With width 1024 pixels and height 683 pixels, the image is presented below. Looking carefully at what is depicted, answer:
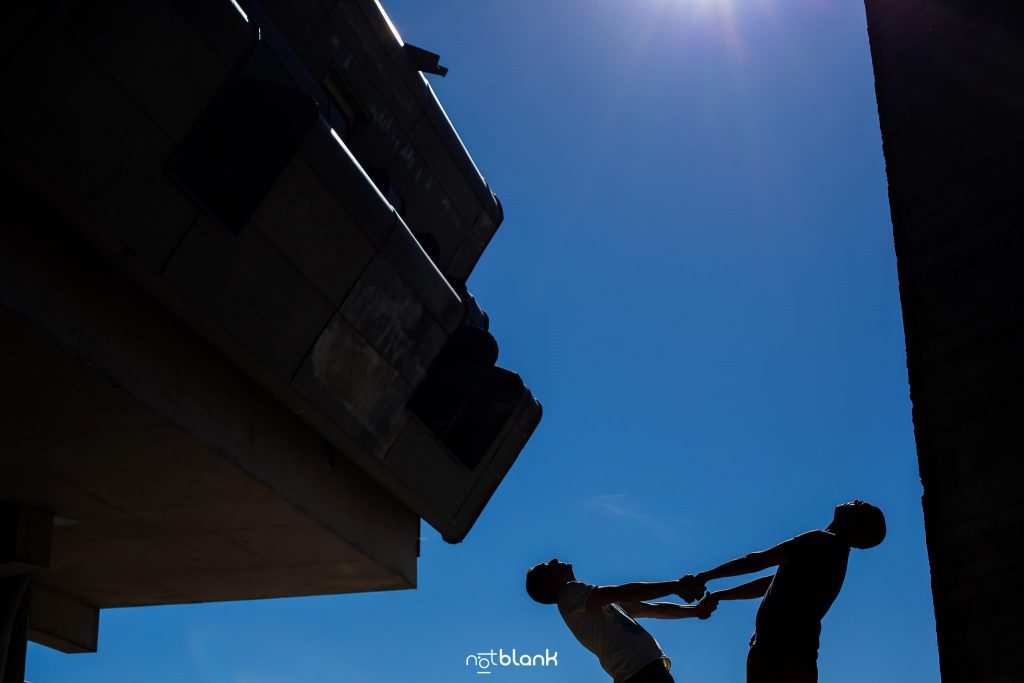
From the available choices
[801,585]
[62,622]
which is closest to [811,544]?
[801,585]

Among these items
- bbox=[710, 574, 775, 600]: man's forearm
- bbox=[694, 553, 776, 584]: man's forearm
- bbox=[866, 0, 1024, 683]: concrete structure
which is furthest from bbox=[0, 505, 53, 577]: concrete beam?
bbox=[866, 0, 1024, 683]: concrete structure

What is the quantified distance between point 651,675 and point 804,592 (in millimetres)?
1162

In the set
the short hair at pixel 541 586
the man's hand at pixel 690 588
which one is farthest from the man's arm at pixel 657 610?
the man's hand at pixel 690 588

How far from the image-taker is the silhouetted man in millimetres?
4934

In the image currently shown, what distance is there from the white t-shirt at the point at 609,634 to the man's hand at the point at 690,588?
50 cm

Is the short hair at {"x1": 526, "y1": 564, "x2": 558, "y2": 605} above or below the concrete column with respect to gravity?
below

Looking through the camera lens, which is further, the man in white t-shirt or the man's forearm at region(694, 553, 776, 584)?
the man in white t-shirt

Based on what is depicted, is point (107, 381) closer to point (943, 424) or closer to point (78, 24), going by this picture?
point (78, 24)

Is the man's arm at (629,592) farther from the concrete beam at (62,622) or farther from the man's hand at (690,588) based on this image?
the concrete beam at (62,622)

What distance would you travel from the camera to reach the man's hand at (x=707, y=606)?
617 centimetres

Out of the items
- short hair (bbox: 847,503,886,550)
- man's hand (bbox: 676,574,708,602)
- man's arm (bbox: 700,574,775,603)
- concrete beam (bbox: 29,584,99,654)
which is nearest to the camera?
short hair (bbox: 847,503,886,550)

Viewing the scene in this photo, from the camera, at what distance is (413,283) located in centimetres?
1510

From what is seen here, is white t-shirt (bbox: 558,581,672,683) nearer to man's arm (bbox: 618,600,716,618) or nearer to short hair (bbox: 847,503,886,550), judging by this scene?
man's arm (bbox: 618,600,716,618)

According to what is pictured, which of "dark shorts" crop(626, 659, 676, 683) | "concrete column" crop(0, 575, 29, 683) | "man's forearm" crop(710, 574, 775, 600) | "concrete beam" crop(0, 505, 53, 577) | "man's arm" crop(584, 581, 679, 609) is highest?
"concrete beam" crop(0, 505, 53, 577)
